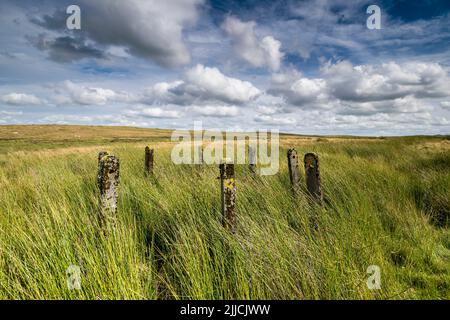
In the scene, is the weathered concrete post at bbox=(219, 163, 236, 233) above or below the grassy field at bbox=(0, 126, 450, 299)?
above

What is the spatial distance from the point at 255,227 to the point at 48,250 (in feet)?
6.62

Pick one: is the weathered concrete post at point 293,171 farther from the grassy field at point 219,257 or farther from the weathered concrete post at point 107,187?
the weathered concrete post at point 107,187

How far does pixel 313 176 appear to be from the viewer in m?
3.82

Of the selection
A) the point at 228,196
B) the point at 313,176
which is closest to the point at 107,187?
the point at 228,196

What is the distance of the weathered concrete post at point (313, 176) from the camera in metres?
3.77

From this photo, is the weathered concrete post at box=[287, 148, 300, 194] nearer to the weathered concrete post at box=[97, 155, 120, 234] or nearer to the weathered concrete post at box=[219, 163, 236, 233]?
the weathered concrete post at box=[219, 163, 236, 233]

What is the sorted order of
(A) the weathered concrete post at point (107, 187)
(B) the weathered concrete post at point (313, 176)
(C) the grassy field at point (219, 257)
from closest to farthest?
1. (C) the grassy field at point (219, 257)
2. (A) the weathered concrete post at point (107, 187)
3. (B) the weathered concrete post at point (313, 176)

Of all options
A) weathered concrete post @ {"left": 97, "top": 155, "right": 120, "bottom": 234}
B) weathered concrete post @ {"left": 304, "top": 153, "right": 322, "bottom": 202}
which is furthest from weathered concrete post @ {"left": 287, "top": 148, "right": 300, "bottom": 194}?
weathered concrete post @ {"left": 97, "top": 155, "right": 120, "bottom": 234}

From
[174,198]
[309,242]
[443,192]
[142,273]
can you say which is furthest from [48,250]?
[443,192]

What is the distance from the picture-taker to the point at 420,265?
8.98ft

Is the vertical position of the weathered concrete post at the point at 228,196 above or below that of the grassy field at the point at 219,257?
above

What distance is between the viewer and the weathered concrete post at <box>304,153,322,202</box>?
12.4 feet

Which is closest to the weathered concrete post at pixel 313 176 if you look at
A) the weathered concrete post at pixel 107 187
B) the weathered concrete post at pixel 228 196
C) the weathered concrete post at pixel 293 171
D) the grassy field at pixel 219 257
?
the grassy field at pixel 219 257

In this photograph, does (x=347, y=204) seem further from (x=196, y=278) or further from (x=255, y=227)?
(x=196, y=278)
